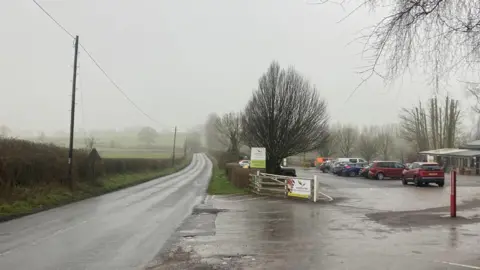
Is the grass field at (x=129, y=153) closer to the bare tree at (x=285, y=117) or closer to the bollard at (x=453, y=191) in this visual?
the bare tree at (x=285, y=117)

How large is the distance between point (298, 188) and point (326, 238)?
452 inches

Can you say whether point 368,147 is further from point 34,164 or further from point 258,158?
point 34,164

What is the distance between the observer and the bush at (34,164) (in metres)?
22.7

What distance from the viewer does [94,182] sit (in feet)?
112

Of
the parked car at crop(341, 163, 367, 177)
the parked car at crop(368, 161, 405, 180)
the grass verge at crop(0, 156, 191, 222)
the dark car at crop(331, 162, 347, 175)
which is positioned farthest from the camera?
the dark car at crop(331, 162, 347, 175)

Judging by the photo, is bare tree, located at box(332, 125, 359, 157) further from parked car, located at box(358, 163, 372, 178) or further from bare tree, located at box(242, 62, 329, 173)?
bare tree, located at box(242, 62, 329, 173)

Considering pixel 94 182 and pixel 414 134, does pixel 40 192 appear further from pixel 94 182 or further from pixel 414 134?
pixel 414 134

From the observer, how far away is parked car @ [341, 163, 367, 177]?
52.1m

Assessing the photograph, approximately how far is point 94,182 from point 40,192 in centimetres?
981

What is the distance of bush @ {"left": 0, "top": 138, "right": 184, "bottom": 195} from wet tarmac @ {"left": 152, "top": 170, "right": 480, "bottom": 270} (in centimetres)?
985

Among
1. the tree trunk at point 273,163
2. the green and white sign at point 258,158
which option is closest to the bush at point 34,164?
the green and white sign at point 258,158

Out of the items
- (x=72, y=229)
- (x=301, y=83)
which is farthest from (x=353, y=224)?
(x=301, y=83)

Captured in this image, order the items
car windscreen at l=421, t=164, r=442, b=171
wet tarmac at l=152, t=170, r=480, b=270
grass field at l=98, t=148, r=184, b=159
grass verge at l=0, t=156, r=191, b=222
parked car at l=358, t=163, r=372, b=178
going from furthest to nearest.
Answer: grass field at l=98, t=148, r=184, b=159 < parked car at l=358, t=163, r=372, b=178 < car windscreen at l=421, t=164, r=442, b=171 < grass verge at l=0, t=156, r=191, b=222 < wet tarmac at l=152, t=170, r=480, b=270

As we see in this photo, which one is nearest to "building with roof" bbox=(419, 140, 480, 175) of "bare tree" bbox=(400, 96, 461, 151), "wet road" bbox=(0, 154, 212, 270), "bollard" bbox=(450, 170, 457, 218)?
"bare tree" bbox=(400, 96, 461, 151)
